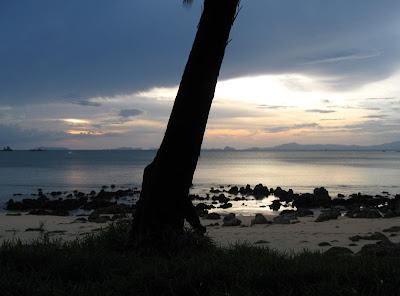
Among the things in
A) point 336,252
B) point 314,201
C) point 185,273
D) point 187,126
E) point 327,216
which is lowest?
point 314,201

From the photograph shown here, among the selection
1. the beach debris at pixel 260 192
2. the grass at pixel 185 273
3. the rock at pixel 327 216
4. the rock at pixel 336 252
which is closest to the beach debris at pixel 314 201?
the beach debris at pixel 260 192

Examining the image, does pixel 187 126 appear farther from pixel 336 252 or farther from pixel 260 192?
pixel 260 192

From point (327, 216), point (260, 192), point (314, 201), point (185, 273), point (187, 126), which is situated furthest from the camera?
point (260, 192)

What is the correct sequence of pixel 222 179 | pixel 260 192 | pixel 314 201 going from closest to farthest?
1. pixel 314 201
2. pixel 260 192
3. pixel 222 179

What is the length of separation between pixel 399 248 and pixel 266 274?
10.7 ft

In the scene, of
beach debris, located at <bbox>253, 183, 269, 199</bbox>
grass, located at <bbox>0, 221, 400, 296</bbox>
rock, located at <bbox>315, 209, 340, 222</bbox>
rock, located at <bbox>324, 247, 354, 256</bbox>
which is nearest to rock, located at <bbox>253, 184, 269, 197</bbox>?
beach debris, located at <bbox>253, 183, 269, 199</bbox>

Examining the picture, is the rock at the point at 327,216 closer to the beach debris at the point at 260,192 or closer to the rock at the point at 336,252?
the rock at the point at 336,252

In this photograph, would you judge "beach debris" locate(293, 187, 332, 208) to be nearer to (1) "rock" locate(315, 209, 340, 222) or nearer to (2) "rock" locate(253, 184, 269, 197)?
(2) "rock" locate(253, 184, 269, 197)

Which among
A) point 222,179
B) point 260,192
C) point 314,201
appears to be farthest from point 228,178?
point 314,201

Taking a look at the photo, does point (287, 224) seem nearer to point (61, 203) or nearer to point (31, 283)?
point (31, 283)

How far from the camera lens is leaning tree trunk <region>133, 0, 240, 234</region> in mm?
5766

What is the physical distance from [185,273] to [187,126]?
2290mm

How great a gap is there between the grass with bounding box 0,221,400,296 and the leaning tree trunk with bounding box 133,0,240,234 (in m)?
0.66

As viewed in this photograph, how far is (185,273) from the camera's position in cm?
423
